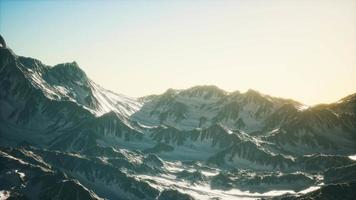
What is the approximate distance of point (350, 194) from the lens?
7864 inches

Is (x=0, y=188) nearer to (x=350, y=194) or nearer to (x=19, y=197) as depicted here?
(x=19, y=197)

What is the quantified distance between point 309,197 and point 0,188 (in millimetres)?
149713

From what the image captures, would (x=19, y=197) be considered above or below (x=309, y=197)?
below

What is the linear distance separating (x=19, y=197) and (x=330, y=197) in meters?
149

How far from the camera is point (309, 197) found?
19788cm

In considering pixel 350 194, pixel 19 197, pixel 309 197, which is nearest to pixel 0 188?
pixel 19 197

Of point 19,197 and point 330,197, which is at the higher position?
point 330,197

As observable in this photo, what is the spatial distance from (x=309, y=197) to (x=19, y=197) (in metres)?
139

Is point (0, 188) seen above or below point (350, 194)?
below

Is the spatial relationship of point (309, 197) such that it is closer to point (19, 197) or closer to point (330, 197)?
point (330, 197)

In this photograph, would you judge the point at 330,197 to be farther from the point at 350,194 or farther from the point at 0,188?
the point at 0,188

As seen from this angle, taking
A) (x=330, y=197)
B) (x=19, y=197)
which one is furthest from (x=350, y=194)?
(x=19, y=197)

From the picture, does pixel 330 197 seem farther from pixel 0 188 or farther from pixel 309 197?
pixel 0 188

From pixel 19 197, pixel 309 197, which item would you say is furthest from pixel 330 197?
pixel 19 197
